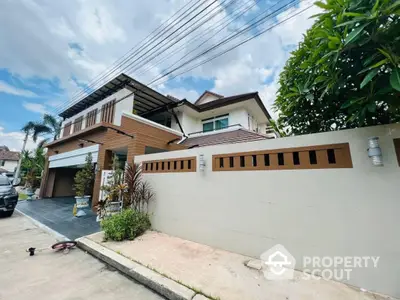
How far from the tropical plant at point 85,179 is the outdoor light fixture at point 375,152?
994cm

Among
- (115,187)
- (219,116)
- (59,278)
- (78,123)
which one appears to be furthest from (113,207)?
(78,123)

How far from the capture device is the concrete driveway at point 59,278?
8.46 ft

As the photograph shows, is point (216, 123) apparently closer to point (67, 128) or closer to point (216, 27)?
point (216, 27)

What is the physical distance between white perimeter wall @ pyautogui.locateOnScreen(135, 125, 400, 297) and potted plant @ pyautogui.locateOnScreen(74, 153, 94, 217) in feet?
18.5

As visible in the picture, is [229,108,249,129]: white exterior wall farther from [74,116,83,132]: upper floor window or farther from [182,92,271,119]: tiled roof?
[74,116,83,132]: upper floor window

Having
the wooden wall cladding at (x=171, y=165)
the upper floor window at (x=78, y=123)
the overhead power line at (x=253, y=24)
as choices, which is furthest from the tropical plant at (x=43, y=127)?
the overhead power line at (x=253, y=24)

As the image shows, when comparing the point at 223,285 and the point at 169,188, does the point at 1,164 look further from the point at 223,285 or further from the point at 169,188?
the point at 223,285

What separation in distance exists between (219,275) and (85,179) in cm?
805

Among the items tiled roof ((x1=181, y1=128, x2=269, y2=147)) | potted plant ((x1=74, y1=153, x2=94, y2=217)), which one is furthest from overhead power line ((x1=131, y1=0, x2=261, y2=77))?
potted plant ((x1=74, y1=153, x2=94, y2=217))

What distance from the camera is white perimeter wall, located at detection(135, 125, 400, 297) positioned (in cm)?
250

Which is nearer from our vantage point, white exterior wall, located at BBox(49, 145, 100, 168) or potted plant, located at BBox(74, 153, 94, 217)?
potted plant, located at BBox(74, 153, 94, 217)

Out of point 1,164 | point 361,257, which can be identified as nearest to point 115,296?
point 361,257

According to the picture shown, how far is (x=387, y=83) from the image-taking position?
2.15 meters

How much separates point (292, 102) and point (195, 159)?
8.92ft
